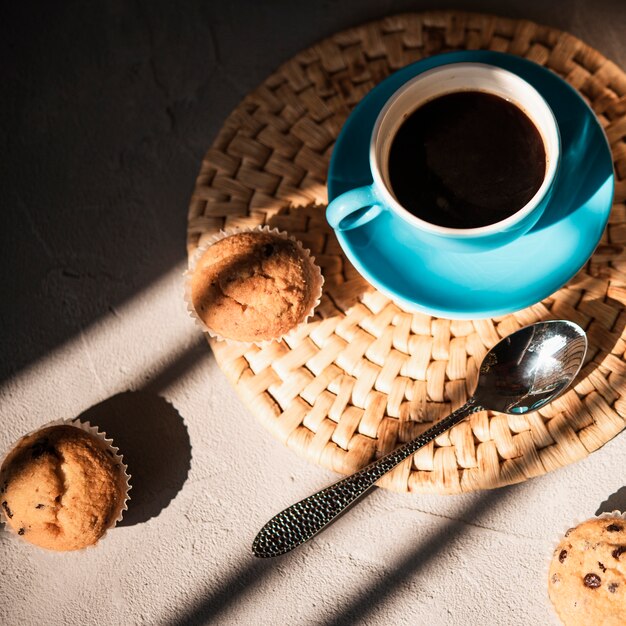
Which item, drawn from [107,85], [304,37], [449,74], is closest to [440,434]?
[449,74]

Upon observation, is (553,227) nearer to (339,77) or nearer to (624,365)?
(624,365)

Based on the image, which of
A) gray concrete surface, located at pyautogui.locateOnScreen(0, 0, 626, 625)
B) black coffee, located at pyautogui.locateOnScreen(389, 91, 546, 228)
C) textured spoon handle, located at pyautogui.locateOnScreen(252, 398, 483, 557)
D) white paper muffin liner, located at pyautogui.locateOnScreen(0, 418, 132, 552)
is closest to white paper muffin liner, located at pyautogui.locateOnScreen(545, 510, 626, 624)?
gray concrete surface, located at pyautogui.locateOnScreen(0, 0, 626, 625)

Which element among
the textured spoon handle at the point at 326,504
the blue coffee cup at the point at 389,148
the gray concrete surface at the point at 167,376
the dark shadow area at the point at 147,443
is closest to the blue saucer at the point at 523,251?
the blue coffee cup at the point at 389,148

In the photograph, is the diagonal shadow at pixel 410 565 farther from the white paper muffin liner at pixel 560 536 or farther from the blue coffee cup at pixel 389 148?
the blue coffee cup at pixel 389 148

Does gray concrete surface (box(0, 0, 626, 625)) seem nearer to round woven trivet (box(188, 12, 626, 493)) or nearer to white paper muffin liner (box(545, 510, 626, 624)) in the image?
white paper muffin liner (box(545, 510, 626, 624))

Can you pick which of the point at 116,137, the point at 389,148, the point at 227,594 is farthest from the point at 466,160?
the point at 227,594
